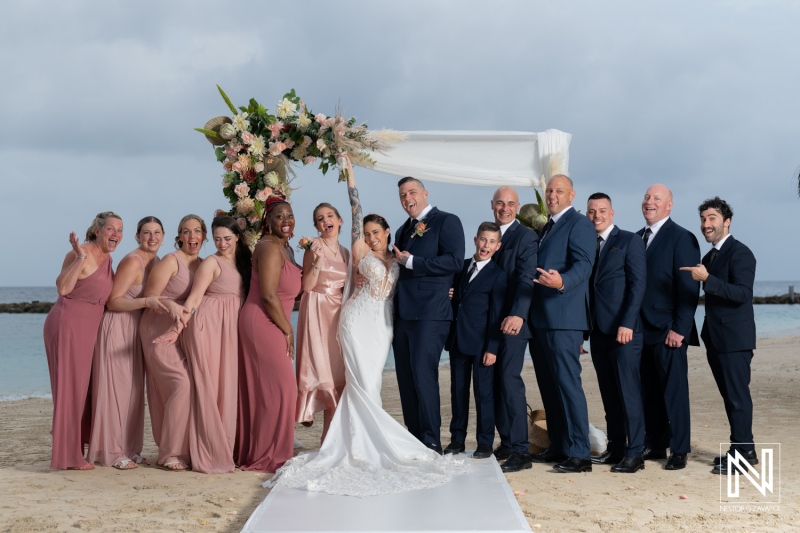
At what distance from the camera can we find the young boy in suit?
22.1 ft

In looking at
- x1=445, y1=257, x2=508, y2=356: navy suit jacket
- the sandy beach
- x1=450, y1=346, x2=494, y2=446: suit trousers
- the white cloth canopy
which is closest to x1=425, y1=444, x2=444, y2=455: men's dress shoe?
x1=450, y1=346, x2=494, y2=446: suit trousers

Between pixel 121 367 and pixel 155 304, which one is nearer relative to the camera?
pixel 155 304

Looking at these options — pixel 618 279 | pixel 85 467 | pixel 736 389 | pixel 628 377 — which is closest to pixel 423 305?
pixel 618 279

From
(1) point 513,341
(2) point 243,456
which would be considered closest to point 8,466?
(2) point 243,456

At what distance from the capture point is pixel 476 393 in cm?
677

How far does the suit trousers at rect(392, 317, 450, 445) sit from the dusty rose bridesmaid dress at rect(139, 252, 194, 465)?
170 cm

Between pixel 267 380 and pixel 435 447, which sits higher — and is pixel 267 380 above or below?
above

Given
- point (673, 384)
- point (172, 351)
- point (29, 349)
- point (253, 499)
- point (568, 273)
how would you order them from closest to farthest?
point (253, 499) → point (568, 273) → point (673, 384) → point (172, 351) → point (29, 349)

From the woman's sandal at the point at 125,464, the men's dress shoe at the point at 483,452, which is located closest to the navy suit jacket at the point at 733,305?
the men's dress shoe at the point at 483,452

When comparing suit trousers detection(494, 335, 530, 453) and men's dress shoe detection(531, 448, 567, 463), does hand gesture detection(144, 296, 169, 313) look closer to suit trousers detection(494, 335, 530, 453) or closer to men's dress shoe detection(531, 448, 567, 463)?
suit trousers detection(494, 335, 530, 453)

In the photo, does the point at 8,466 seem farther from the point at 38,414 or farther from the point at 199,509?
the point at 38,414

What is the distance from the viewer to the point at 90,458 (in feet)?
23.2

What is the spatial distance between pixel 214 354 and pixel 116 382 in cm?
87

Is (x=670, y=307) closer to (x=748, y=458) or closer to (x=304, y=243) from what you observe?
(x=748, y=458)
